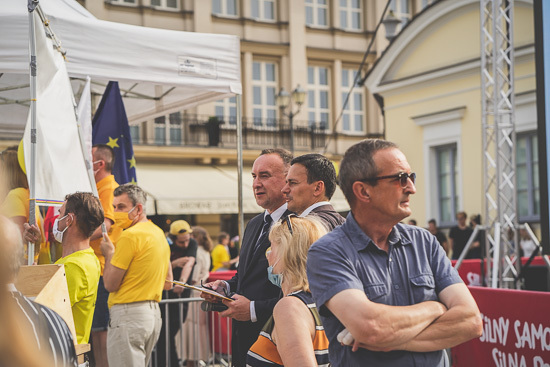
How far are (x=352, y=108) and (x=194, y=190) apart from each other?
31.8ft

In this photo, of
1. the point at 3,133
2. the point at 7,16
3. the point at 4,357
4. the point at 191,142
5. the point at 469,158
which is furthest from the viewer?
the point at 191,142

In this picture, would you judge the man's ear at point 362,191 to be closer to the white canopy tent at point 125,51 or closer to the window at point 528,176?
the white canopy tent at point 125,51

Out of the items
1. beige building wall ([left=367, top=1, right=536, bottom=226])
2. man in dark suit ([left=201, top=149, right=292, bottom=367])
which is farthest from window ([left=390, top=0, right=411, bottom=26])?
man in dark suit ([left=201, top=149, right=292, bottom=367])

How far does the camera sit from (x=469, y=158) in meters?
17.7

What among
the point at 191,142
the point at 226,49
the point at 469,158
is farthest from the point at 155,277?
the point at 191,142

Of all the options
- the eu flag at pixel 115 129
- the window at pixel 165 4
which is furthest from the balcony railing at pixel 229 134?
the eu flag at pixel 115 129

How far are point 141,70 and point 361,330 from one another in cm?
458

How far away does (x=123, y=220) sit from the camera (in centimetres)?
655

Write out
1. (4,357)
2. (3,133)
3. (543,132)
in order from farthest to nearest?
(3,133)
(543,132)
(4,357)

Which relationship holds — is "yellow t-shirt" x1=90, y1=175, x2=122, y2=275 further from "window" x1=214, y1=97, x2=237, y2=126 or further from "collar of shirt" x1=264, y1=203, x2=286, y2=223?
"window" x1=214, y1=97, x2=237, y2=126

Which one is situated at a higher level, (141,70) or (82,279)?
(141,70)

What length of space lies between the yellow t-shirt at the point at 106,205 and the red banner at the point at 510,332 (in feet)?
11.3

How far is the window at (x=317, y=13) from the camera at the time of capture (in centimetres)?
3175

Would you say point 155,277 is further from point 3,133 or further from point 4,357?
point 4,357
